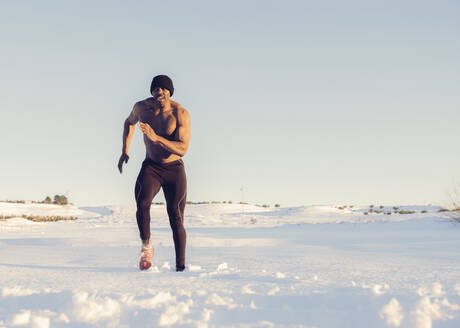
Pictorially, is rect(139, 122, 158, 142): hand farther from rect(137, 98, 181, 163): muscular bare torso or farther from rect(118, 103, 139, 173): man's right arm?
rect(118, 103, 139, 173): man's right arm

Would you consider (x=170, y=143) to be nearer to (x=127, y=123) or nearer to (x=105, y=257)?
(x=127, y=123)

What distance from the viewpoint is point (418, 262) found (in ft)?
15.1

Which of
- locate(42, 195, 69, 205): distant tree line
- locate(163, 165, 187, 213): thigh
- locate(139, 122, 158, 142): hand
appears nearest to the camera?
locate(139, 122, 158, 142): hand

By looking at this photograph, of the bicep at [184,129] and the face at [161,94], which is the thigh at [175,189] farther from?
the face at [161,94]

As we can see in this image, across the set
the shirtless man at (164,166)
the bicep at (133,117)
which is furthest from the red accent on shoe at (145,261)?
the bicep at (133,117)

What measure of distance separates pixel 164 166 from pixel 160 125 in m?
0.37

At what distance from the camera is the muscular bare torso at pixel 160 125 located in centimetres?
412

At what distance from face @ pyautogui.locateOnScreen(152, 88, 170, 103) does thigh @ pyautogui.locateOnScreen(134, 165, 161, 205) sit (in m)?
0.62

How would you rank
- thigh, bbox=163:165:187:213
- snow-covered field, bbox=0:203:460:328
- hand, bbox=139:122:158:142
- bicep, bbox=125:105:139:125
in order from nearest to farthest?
snow-covered field, bbox=0:203:460:328 < hand, bbox=139:122:158:142 < thigh, bbox=163:165:187:213 < bicep, bbox=125:105:139:125

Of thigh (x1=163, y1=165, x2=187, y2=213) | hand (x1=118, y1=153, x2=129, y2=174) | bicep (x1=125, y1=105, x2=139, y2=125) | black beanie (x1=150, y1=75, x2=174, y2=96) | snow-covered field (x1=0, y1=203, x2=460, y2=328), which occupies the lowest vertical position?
snow-covered field (x1=0, y1=203, x2=460, y2=328)

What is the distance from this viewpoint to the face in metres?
4.12

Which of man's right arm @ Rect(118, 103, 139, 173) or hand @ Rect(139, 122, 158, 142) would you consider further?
man's right arm @ Rect(118, 103, 139, 173)

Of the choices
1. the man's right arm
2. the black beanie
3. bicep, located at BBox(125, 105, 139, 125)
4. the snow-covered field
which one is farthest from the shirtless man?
the snow-covered field

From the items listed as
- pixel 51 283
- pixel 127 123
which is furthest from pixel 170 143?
pixel 51 283
